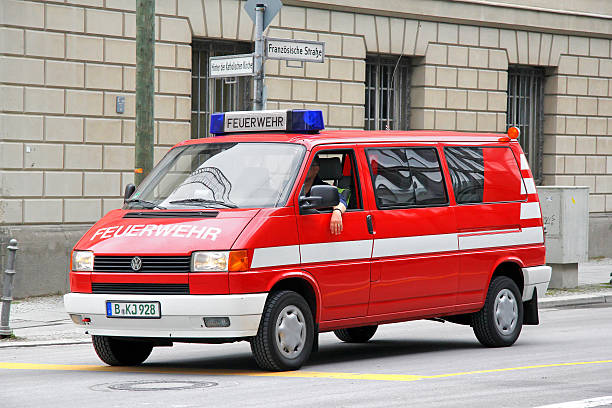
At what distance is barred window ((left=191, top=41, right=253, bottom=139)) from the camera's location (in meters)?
20.1

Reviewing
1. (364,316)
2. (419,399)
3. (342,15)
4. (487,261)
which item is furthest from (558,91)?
(419,399)

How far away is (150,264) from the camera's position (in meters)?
9.48

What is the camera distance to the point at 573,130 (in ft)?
86.1

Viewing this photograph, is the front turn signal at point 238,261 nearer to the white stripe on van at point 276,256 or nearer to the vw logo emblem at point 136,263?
the white stripe on van at point 276,256

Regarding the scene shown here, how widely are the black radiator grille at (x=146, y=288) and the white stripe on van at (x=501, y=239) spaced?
10.4 feet

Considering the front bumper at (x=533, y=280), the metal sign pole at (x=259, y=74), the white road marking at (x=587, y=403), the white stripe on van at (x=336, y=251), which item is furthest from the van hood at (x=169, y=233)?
the metal sign pole at (x=259, y=74)

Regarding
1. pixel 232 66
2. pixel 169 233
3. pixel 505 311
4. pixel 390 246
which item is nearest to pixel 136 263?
pixel 169 233

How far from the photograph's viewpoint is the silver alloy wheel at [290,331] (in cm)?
965

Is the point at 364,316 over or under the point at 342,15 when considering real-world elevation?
under

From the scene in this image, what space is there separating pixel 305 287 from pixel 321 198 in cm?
76

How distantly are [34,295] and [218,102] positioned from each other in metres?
5.06

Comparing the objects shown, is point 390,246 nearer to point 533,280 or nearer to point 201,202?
point 201,202

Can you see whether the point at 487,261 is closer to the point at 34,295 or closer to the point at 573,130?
→ the point at 34,295

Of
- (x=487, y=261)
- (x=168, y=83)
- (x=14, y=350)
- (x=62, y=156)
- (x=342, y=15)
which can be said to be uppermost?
(x=342, y=15)
